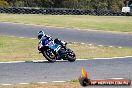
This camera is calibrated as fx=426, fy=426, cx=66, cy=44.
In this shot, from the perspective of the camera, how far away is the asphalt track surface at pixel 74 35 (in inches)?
984

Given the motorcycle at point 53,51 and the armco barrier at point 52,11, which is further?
the armco barrier at point 52,11

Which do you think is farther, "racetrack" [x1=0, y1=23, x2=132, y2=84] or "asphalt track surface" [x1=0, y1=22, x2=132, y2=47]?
"asphalt track surface" [x1=0, y1=22, x2=132, y2=47]

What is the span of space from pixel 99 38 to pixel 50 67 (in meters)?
12.2

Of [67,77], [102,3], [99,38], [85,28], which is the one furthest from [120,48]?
[102,3]

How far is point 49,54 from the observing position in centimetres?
1623

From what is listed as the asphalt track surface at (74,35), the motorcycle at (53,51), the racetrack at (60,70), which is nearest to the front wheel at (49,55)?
the motorcycle at (53,51)

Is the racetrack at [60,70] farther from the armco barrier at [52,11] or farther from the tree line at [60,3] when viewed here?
the tree line at [60,3]

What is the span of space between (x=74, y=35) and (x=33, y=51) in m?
8.98

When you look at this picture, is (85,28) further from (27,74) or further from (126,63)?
(27,74)

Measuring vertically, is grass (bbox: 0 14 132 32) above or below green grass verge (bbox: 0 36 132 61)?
below

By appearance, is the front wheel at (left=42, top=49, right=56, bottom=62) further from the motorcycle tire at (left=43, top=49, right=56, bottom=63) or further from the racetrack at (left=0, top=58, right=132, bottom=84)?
the racetrack at (left=0, top=58, right=132, bottom=84)

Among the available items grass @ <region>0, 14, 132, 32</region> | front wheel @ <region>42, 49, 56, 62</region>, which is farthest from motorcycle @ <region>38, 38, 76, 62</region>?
grass @ <region>0, 14, 132, 32</region>

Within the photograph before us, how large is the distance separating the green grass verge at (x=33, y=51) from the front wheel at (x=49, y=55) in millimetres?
1125

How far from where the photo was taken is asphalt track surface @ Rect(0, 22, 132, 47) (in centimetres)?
2500
